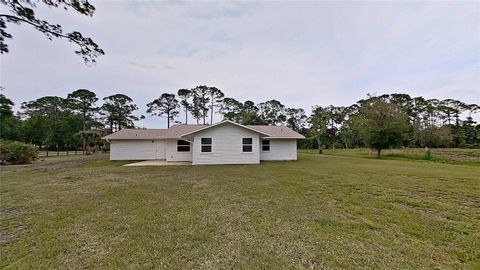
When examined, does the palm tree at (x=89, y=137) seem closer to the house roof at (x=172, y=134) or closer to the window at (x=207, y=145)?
the house roof at (x=172, y=134)

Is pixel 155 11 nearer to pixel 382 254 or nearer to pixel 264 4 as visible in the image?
pixel 264 4

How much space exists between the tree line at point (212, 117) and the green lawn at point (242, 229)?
26957 mm

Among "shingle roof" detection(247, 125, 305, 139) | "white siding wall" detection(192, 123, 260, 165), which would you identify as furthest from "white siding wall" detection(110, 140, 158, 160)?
"shingle roof" detection(247, 125, 305, 139)

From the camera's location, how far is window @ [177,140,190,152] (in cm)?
1930

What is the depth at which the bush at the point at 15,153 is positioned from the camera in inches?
702

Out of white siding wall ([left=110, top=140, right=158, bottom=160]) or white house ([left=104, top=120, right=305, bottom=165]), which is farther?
white siding wall ([left=110, top=140, right=158, bottom=160])

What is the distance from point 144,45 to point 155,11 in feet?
10.5

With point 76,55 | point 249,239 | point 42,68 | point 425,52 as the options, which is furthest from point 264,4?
point 42,68

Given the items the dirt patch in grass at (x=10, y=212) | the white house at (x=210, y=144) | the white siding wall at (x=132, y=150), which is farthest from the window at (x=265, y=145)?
the dirt patch in grass at (x=10, y=212)

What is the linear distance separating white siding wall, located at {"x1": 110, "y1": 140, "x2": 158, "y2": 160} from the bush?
6797 millimetres

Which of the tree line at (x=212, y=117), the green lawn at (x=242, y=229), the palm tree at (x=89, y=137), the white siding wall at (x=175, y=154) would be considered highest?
the tree line at (x=212, y=117)

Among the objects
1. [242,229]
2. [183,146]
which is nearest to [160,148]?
[183,146]

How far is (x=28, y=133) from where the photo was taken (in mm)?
36719

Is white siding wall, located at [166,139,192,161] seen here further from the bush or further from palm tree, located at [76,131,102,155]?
Result: palm tree, located at [76,131,102,155]
